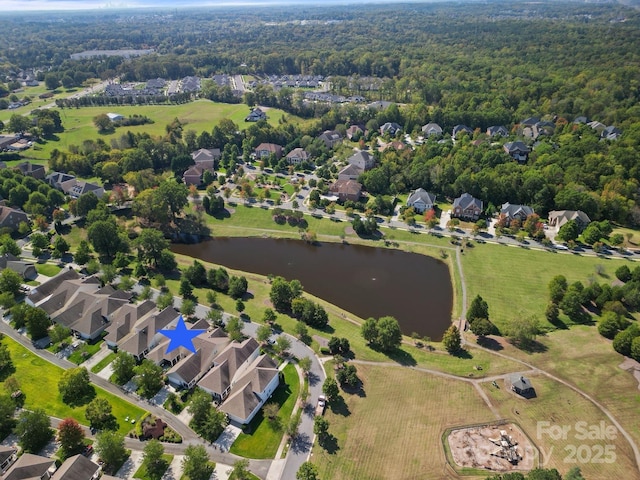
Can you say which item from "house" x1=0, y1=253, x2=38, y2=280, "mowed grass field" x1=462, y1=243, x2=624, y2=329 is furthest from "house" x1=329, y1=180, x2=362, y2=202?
"house" x1=0, y1=253, x2=38, y2=280

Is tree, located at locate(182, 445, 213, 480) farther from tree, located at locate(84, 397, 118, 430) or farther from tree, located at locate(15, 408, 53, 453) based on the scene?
tree, located at locate(15, 408, 53, 453)

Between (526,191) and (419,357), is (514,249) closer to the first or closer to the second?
(526,191)

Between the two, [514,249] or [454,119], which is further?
[454,119]

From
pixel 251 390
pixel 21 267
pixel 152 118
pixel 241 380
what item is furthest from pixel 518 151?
pixel 152 118

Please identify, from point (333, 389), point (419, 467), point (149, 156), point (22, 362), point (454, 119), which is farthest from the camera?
point (454, 119)

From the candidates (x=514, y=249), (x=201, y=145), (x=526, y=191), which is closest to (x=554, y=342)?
(x=514, y=249)

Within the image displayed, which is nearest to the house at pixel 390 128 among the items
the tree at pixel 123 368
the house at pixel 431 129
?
the house at pixel 431 129

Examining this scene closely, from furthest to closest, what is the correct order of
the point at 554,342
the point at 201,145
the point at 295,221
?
the point at 201,145 < the point at 295,221 < the point at 554,342

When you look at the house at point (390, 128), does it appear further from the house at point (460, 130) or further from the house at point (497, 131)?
the house at point (497, 131)
